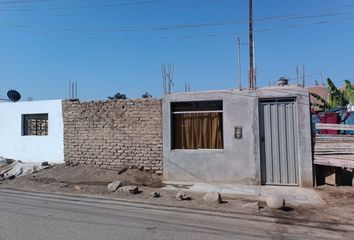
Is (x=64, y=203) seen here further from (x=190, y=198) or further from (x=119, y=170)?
(x=119, y=170)

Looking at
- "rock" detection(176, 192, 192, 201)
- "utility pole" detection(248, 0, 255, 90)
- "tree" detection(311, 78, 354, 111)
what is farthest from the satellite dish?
"tree" detection(311, 78, 354, 111)

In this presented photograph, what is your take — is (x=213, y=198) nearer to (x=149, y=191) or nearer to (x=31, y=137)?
(x=149, y=191)

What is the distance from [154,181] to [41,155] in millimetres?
6785

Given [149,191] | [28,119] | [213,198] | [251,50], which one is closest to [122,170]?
[149,191]

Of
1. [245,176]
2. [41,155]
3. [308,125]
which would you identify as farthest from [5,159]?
[308,125]

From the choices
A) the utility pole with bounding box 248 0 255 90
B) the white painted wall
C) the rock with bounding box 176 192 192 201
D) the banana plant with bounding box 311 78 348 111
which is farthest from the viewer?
the banana plant with bounding box 311 78 348 111

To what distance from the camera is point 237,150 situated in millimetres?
12094

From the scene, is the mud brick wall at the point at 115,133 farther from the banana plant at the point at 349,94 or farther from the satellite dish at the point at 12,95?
the banana plant at the point at 349,94

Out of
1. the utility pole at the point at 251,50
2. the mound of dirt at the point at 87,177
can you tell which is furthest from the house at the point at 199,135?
the utility pole at the point at 251,50

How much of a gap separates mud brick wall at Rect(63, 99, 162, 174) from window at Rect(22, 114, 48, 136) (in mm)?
1856

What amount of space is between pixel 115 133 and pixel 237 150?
492 centimetres

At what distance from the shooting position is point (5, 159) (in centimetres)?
1745

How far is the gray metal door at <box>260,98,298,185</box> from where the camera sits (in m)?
11.6

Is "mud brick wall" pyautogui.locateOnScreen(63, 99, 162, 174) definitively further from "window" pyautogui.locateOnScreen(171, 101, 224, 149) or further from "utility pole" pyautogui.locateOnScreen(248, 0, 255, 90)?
"utility pole" pyautogui.locateOnScreen(248, 0, 255, 90)
